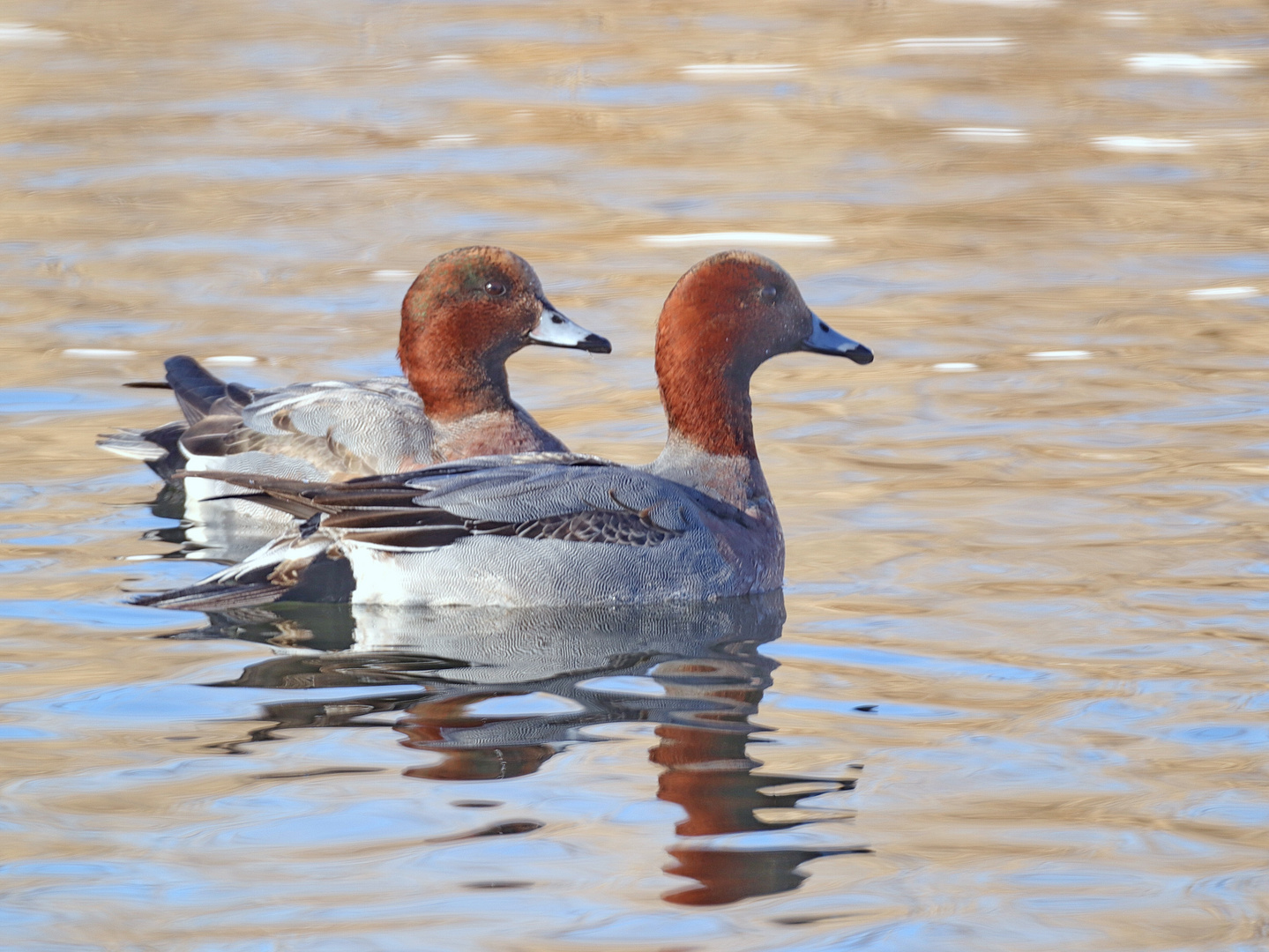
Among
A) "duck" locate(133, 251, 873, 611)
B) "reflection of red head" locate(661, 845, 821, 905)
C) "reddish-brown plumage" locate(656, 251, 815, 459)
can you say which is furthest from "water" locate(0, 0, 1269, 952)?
"reddish-brown plumage" locate(656, 251, 815, 459)

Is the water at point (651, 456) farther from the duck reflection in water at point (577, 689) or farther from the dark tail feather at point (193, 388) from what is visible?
the dark tail feather at point (193, 388)

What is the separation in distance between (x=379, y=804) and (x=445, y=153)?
378 inches

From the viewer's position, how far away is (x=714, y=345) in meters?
6.94

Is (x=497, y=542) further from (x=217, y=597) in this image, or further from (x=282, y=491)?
(x=217, y=597)

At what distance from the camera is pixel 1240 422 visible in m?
8.54

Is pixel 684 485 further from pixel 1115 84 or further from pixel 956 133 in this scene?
pixel 1115 84

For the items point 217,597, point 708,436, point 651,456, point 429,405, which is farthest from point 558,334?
point 217,597

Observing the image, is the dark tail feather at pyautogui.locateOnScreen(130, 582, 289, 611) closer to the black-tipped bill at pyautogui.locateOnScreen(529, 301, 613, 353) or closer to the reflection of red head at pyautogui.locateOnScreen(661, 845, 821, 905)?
the black-tipped bill at pyautogui.locateOnScreen(529, 301, 613, 353)

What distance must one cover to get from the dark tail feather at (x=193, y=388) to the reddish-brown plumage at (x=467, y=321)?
930 mm

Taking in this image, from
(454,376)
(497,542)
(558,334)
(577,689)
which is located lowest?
(577,689)

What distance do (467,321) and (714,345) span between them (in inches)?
46.7

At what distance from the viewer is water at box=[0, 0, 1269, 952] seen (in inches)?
179

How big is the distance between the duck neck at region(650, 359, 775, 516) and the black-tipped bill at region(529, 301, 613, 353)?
78cm

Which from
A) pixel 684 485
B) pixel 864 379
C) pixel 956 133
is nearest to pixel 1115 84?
pixel 956 133
